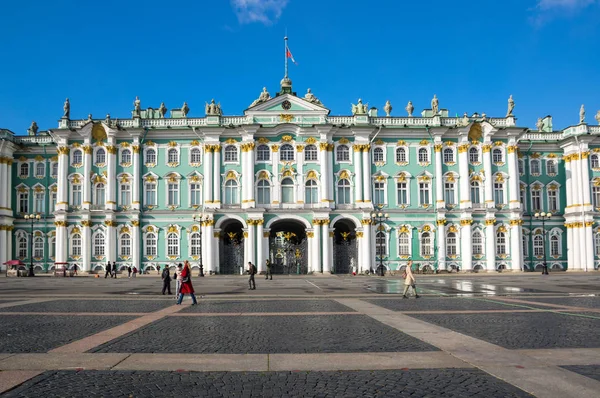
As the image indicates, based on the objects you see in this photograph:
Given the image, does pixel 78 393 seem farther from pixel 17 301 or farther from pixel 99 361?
pixel 17 301

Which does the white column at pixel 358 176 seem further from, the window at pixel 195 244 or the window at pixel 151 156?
the window at pixel 151 156

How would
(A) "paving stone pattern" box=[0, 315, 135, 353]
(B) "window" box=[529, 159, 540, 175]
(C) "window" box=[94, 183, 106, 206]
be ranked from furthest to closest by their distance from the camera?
(B) "window" box=[529, 159, 540, 175] < (C) "window" box=[94, 183, 106, 206] < (A) "paving stone pattern" box=[0, 315, 135, 353]

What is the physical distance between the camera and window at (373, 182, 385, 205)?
58.3 m

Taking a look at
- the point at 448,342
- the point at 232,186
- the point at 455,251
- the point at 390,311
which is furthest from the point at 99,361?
the point at 455,251

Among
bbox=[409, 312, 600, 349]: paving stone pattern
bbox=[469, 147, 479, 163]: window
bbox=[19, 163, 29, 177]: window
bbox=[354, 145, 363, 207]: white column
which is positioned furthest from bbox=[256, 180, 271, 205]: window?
bbox=[409, 312, 600, 349]: paving stone pattern

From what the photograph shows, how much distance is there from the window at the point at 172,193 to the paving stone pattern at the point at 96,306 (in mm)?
35613

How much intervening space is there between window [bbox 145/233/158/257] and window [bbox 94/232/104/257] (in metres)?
4.68

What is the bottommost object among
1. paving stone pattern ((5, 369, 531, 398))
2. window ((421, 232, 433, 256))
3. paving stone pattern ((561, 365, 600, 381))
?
paving stone pattern ((561, 365, 600, 381))

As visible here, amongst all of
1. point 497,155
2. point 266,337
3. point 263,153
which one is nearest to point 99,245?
point 263,153

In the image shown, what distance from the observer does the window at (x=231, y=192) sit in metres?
57.7

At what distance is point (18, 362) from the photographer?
971 cm

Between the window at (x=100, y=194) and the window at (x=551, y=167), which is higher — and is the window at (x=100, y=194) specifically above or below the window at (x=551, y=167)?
below

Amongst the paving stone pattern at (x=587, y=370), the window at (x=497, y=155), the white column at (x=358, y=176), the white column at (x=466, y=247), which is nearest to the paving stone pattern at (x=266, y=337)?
the paving stone pattern at (x=587, y=370)

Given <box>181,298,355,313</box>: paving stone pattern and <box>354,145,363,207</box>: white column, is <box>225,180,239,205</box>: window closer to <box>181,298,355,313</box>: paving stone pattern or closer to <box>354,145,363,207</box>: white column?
<box>354,145,363,207</box>: white column
